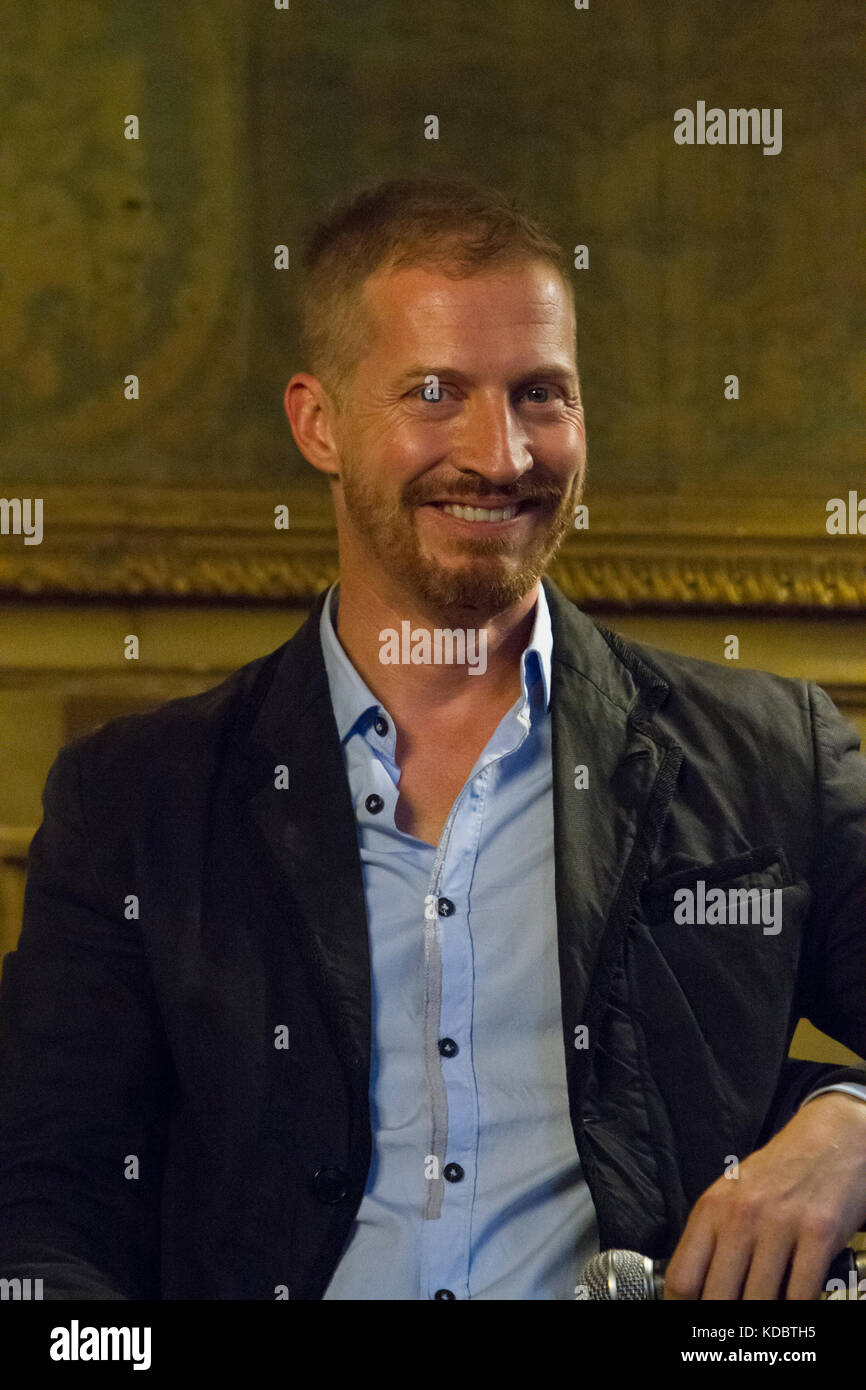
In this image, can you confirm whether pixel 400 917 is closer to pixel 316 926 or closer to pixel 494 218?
pixel 316 926

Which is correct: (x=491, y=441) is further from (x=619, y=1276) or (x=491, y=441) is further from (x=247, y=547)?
(x=619, y=1276)

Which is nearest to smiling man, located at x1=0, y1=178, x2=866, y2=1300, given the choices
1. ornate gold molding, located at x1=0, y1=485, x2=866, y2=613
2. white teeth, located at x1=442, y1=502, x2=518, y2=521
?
white teeth, located at x1=442, y1=502, x2=518, y2=521

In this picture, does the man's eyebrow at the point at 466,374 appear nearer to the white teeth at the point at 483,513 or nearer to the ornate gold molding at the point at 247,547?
the white teeth at the point at 483,513

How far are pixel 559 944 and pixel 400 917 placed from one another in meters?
0.15

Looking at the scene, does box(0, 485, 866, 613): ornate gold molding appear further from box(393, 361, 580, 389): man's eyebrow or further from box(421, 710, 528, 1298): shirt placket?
box(421, 710, 528, 1298): shirt placket

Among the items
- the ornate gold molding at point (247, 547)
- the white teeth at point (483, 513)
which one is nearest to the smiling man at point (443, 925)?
the white teeth at point (483, 513)

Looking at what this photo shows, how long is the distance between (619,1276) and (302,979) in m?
0.37

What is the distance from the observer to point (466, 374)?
144 centimetres

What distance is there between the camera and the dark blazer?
53.4 inches

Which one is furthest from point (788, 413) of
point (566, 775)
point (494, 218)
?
point (566, 775)

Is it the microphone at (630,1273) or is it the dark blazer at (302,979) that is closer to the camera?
the microphone at (630,1273)

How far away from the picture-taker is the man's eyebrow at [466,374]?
1.44 m

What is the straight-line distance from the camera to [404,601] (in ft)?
5.02
